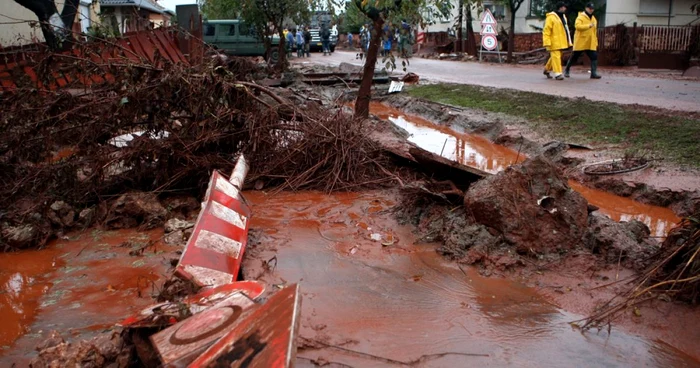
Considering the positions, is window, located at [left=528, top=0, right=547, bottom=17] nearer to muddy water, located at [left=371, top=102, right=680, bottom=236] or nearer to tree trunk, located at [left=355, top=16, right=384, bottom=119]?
muddy water, located at [left=371, top=102, right=680, bottom=236]

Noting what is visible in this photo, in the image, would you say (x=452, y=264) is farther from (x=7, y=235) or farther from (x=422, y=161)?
(x=7, y=235)

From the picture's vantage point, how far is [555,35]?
15.4 metres

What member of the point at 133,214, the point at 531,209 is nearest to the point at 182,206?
the point at 133,214

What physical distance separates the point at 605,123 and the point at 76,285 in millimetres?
7443

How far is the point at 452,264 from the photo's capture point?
4.22 metres

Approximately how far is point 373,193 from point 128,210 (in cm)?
239

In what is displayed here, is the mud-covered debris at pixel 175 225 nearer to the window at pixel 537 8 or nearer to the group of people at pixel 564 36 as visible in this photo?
the group of people at pixel 564 36

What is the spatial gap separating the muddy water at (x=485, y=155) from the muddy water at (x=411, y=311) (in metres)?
2.44

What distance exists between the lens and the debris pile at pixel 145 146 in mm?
5680

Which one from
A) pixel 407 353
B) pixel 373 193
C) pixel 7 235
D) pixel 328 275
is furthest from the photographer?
pixel 373 193

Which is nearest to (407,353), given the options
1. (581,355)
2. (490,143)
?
(581,355)

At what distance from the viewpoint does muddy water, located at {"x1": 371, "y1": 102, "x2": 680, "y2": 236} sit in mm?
5793

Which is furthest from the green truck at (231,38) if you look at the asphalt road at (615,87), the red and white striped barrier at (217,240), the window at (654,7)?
the red and white striped barrier at (217,240)

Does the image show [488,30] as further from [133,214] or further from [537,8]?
[133,214]
